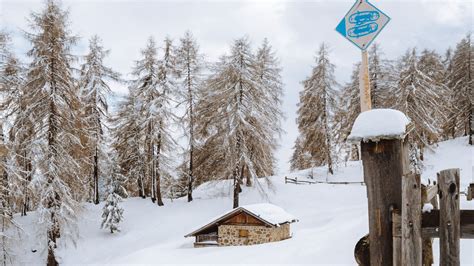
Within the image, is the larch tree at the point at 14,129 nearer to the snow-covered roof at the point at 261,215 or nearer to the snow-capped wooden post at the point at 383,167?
the snow-covered roof at the point at 261,215

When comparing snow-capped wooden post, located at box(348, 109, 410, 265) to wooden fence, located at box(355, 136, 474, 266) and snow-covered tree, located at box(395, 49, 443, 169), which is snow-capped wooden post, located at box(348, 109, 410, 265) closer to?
wooden fence, located at box(355, 136, 474, 266)

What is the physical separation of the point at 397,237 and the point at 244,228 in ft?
64.8

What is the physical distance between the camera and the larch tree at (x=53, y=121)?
19.2 m

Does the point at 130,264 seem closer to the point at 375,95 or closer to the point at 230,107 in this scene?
the point at 230,107

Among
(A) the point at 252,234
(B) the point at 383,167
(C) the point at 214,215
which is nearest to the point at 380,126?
(B) the point at 383,167

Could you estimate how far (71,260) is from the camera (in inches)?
891

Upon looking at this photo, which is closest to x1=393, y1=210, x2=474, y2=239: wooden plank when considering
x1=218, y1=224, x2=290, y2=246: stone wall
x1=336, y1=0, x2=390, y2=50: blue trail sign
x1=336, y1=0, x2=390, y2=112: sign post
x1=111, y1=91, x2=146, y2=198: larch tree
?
x1=336, y1=0, x2=390, y2=112: sign post

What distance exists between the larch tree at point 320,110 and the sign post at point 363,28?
1229 inches

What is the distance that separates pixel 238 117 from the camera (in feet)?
88.5

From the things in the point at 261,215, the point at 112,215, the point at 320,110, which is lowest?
the point at 112,215

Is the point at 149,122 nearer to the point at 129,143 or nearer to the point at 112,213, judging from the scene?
the point at 129,143

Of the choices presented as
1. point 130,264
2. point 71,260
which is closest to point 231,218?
point 130,264

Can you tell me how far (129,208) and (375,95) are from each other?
75.9 ft

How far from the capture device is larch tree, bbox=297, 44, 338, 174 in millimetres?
35375
